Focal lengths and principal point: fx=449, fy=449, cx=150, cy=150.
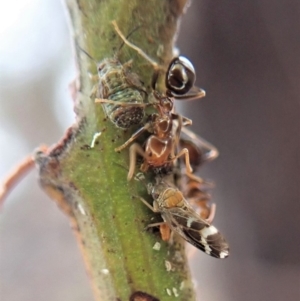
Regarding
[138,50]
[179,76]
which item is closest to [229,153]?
[179,76]

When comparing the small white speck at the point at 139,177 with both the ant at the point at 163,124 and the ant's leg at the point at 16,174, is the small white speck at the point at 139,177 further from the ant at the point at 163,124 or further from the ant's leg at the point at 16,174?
the ant's leg at the point at 16,174

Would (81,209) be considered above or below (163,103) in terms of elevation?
below

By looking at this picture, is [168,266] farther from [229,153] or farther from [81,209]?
[229,153]

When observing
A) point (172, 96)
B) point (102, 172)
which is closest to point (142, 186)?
point (102, 172)

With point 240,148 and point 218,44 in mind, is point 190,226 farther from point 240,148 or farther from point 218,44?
point 218,44

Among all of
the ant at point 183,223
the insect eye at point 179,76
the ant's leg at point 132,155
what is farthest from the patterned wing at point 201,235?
the insect eye at point 179,76

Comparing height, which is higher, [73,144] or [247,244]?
[247,244]
